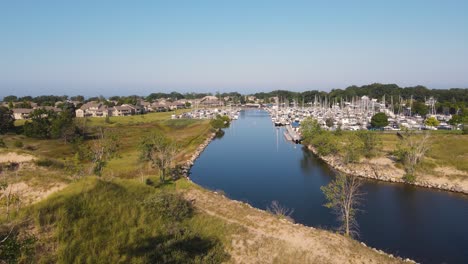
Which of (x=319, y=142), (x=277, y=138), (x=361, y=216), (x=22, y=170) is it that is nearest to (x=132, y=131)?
(x=277, y=138)

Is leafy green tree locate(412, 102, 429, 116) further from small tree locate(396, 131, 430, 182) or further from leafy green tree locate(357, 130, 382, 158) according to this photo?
small tree locate(396, 131, 430, 182)

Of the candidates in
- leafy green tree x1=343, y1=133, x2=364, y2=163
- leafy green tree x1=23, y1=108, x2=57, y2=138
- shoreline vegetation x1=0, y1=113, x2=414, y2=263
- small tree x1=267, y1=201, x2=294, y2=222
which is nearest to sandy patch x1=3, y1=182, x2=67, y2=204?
shoreline vegetation x1=0, y1=113, x2=414, y2=263

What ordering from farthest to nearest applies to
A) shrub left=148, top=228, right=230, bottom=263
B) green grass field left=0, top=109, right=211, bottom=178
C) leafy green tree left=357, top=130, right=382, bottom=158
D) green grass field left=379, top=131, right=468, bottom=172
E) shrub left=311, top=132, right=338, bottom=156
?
shrub left=311, top=132, right=338, bottom=156
leafy green tree left=357, top=130, right=382, bottom=158
green grass field left=379, top=131, right=468, bottom=172
green grass field left=0, top=109, right=211, bottom=178
shrub left=148, top=228, right=230, bottom=263

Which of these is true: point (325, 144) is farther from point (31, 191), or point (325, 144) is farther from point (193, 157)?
point (31, 191)

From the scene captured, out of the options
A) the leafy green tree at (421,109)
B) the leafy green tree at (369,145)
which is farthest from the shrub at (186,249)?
the leafy green tree at (421,109)

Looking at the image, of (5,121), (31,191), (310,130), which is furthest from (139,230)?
(5,121)

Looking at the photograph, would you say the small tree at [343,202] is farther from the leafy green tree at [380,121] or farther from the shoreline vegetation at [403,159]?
the leafy green tree at [380,121]
